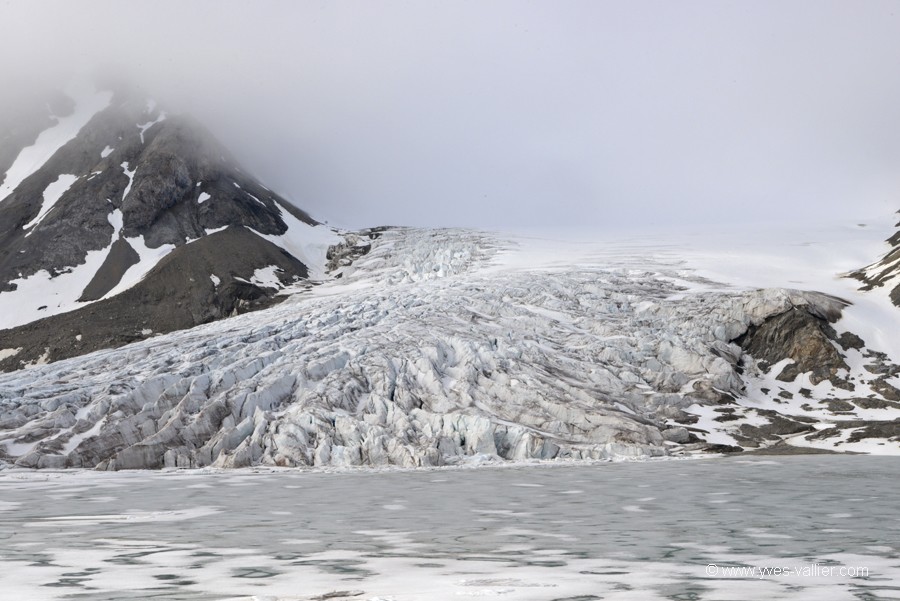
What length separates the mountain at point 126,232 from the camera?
8131 centimetres

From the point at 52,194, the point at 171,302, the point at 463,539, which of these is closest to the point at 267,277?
the point at 171,302

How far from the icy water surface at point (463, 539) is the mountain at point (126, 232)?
56036 millimetres

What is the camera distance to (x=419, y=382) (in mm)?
41688

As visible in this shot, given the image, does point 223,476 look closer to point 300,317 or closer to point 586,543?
point 586,543

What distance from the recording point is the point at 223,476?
1169 inches

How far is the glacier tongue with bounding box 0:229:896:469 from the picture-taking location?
35.4 metres

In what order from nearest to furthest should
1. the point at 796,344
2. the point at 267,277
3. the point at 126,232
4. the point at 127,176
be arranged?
the point at 796,344 → the point at 267,277 → the point at 126,232 → the point at 127,176

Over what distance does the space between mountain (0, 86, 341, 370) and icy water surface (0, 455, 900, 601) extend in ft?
184

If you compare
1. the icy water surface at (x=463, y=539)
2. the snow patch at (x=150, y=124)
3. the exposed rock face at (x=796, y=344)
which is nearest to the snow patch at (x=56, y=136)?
the snow patch at (x=150, y=124)

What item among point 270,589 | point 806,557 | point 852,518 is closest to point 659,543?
point 806,557

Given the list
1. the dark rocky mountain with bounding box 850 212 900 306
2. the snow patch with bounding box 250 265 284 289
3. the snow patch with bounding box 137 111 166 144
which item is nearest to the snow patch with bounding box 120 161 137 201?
the snow patch with bounding box 137 111 166 144

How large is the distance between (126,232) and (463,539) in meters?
→ 97.6

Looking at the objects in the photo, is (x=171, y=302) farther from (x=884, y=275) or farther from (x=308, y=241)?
(x=884, y=275)

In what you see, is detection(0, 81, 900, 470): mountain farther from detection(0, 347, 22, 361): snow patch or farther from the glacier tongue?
detection(0, 347, 22, 361): snow patch
